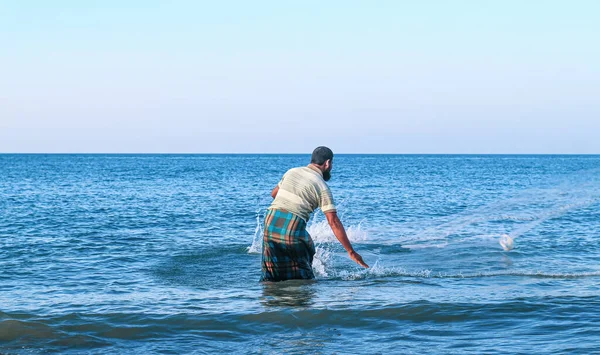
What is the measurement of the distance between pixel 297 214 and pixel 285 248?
20.0 inches

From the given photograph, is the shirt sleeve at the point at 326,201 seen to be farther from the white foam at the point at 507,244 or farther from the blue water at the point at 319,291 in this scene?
the white foam at the point at 507,244

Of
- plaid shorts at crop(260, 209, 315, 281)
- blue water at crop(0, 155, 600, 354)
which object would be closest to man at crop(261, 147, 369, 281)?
plaid shorts at crop(260, 209, 315, 281)

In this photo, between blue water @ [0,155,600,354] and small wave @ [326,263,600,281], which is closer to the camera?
blue water @ [0,155,600,354]

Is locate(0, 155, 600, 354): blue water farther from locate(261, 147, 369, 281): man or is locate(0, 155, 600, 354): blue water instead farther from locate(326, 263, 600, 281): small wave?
locate(261, 147, 369, 281): man

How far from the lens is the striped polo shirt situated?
8570mm

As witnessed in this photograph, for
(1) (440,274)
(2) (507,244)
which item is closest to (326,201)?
(1) (440,274)

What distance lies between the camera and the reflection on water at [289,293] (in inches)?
339

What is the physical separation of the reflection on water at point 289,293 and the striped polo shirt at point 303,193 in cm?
100

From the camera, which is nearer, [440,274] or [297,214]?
[297,214]

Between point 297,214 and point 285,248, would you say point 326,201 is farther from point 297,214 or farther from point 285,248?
point 285,248

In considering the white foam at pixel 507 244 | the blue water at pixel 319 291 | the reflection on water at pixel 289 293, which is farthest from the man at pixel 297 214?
the white foam at pixel 507 244

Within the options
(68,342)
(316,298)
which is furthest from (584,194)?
(68,342)

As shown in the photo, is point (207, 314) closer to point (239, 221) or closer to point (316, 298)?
point (316, 298)

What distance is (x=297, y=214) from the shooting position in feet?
28.8
